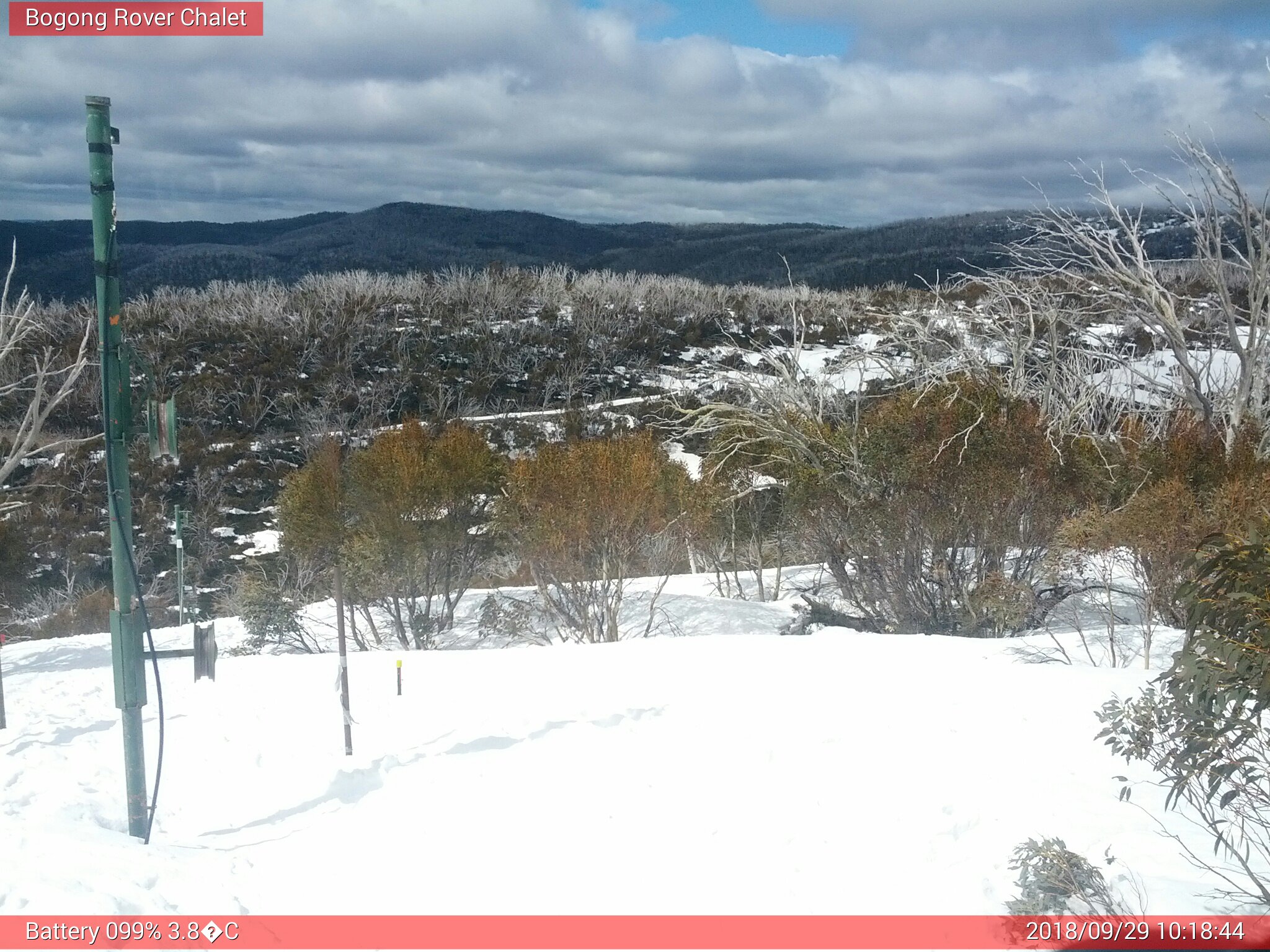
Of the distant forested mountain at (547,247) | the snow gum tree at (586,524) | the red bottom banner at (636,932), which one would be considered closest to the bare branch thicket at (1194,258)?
the snow gum tree at (586,524)

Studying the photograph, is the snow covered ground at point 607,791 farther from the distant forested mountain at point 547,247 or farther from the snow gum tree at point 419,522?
the distant forested mountain at point 547,247

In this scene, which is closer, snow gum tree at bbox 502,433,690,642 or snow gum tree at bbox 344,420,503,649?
snow gum tree at bbox 502,433,690,642

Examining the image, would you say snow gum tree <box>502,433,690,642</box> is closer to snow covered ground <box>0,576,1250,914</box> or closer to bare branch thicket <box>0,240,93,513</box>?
snow covered ground <box>0,576,1250,914</box>

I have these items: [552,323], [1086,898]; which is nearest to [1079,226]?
[1086,898]

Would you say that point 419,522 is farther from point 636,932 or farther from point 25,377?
point 636,932

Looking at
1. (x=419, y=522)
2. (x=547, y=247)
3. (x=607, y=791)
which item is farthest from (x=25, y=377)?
(x=547, y=247)

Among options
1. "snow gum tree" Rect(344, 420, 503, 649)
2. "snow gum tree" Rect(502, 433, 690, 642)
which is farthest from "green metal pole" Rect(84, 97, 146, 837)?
"snow gum tree" Rect(344, 420, 503, 649)

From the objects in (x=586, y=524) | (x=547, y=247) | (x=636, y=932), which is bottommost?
(x=586, y=524)

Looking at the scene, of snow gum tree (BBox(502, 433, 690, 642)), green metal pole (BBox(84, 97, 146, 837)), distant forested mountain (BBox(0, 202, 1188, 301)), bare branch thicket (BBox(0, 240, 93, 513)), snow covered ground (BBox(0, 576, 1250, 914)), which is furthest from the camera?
distant forested mountain (BBox(0, 202, 1188, 301))
